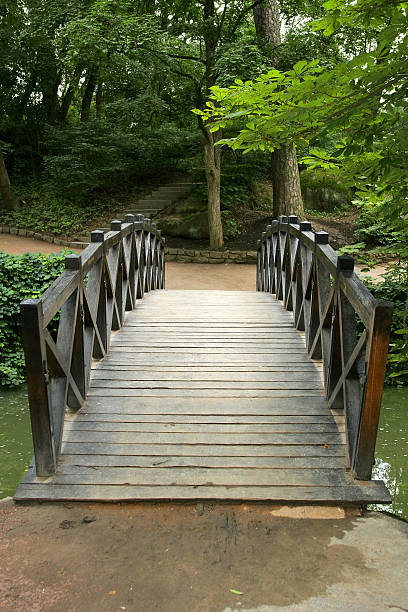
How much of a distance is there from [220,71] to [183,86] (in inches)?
114

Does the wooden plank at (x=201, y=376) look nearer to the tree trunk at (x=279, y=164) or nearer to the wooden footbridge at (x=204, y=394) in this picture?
the wooden footbridge at (x=204, y=394)

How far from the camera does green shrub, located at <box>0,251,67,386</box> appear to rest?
670 cm

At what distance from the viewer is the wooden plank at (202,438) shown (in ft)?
11.8

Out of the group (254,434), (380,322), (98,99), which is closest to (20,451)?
(254,434)

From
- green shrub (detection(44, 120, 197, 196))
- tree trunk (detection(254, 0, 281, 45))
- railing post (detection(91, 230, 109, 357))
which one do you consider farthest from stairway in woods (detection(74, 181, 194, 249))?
railing post (detection(91, 230, 109, 357))

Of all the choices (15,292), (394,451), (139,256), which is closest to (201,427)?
(394,451)

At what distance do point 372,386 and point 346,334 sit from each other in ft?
2.38

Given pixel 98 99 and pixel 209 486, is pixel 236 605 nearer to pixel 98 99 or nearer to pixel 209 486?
pixel 209 486

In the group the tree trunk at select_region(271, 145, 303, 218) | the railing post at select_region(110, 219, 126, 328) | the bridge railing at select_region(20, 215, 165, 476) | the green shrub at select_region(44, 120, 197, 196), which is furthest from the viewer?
the green shrub at select_region(44, 120, 197, 196)

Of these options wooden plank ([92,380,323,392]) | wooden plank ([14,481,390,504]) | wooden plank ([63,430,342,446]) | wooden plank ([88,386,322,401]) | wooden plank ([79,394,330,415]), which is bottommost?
wooden plank ([14,481,390,504])

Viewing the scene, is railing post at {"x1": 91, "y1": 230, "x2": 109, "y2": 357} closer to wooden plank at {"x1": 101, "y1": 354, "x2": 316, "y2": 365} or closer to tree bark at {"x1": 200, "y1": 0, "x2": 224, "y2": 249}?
wooden plank at {"x1": 101, "y1": 354, "x2": 316, "y2": 365}

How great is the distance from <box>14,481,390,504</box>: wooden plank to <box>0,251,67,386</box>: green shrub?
370cm

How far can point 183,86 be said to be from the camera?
13312 mm

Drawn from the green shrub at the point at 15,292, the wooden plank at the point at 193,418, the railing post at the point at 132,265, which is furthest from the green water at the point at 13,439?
the railing post at the point at 132,265
